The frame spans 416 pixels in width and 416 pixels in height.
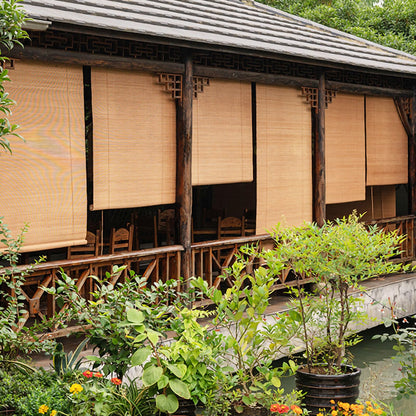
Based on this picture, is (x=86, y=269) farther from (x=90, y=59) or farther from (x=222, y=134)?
(x=222, y=134)

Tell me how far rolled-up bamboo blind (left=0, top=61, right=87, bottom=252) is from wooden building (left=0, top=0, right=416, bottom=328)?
0.01 meters

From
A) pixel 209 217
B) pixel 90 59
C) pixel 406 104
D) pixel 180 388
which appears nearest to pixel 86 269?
pixel 90 59

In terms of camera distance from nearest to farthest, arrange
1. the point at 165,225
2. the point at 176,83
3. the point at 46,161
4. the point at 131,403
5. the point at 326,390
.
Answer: the point at 131,403 → the point at 326,390 → the point at 46,161 → the point at 176,83 → the point at 165,225

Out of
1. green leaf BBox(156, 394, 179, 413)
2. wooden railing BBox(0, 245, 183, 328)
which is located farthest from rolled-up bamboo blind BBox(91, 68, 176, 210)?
green leaf BBox(156, 394, 179, 413)

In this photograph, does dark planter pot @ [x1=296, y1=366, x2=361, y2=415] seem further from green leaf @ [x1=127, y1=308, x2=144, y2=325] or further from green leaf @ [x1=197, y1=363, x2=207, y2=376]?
green leaf @ [x1=127, y1=308, x2=144, y2=325]

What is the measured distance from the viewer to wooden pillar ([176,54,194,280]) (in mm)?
8328

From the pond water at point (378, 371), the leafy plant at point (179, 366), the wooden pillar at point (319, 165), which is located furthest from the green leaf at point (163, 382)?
the wooden pillar at point (319, 165)

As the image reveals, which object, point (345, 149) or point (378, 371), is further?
point (345, 149)

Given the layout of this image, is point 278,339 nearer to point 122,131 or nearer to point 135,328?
point 135,328

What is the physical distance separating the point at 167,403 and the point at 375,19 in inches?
711

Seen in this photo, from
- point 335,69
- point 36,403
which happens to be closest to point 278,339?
point 36,403

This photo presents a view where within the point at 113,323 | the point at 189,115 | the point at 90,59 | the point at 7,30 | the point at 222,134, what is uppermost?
the point at 90,59

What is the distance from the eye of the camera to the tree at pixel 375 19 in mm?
19625

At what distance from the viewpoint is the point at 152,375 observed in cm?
484
